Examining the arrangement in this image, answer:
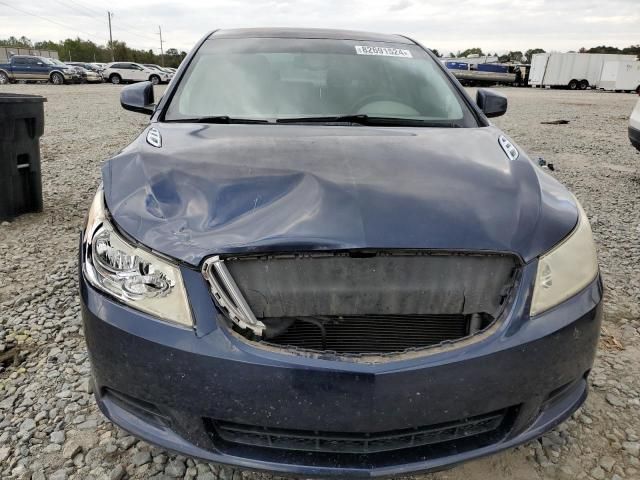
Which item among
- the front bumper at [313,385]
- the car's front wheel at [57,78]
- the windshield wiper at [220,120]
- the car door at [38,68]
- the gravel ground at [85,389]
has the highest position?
the windshield wiper at [220,120]

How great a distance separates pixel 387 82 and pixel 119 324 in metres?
1.89

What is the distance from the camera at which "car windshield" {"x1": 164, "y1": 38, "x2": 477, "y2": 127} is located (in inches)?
95.5

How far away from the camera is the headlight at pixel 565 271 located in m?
1.46

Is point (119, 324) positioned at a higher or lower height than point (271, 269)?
lower

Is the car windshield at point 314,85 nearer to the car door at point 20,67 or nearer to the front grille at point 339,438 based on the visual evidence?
the front grille at point 339,438

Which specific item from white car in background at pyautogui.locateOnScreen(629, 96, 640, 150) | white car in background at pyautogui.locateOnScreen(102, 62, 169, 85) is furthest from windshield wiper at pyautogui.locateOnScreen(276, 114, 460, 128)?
white car in background at pyautogui.locateOnScreen(102, 62, 169, 85)

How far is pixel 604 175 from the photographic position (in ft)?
21.5

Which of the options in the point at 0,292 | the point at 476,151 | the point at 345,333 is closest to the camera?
the point at 345,333

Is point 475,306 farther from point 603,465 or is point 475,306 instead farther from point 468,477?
point 603,465

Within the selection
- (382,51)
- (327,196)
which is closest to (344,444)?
(327,196)

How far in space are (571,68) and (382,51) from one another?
139 ft

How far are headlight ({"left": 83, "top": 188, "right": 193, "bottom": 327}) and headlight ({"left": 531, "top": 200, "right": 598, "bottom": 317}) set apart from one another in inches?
38.2

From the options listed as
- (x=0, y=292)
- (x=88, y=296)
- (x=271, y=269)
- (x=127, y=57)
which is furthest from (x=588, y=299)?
(x=127, y=57)

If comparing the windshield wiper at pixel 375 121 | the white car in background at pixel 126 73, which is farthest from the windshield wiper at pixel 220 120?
the white car in background at pixel 126 73
